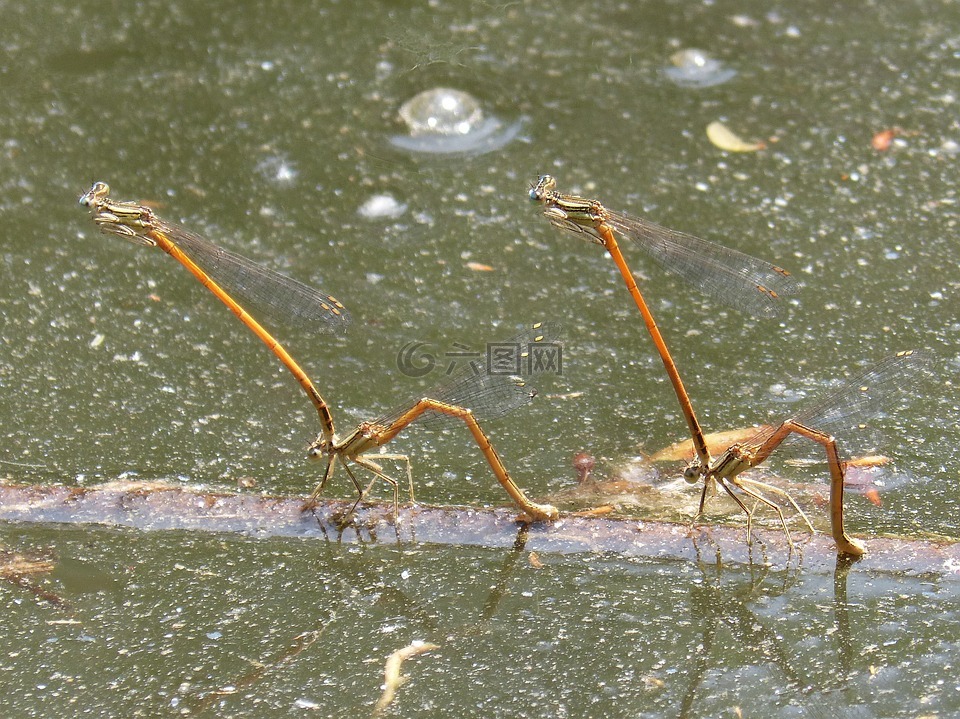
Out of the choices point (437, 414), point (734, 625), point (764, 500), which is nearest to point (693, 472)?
point (764, 500)

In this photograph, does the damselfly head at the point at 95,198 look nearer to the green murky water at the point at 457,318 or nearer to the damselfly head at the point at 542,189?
the green murky water at the point at 457,318

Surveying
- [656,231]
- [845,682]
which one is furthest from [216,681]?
[656,231]

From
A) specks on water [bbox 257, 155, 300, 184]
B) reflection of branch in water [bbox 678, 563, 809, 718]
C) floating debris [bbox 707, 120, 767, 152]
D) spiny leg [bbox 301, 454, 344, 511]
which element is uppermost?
floating debris [bbox 707, 120, 767, 152]

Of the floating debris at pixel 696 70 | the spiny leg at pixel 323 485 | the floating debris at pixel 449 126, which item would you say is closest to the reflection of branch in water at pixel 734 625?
the spiny leg at pixel 323 485

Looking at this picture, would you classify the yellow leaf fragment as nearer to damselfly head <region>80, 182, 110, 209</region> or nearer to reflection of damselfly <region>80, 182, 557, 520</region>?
reflection of damselfly <region>80, 182, 557, 520</region>

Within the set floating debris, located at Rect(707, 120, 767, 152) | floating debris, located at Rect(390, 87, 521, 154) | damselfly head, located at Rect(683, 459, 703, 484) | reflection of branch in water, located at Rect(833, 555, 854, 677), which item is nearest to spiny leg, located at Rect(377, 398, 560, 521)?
damselfly head, located at Rect(683, 459, 703, 484)

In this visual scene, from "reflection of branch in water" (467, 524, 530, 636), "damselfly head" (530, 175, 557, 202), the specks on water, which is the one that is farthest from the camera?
the specks on water
